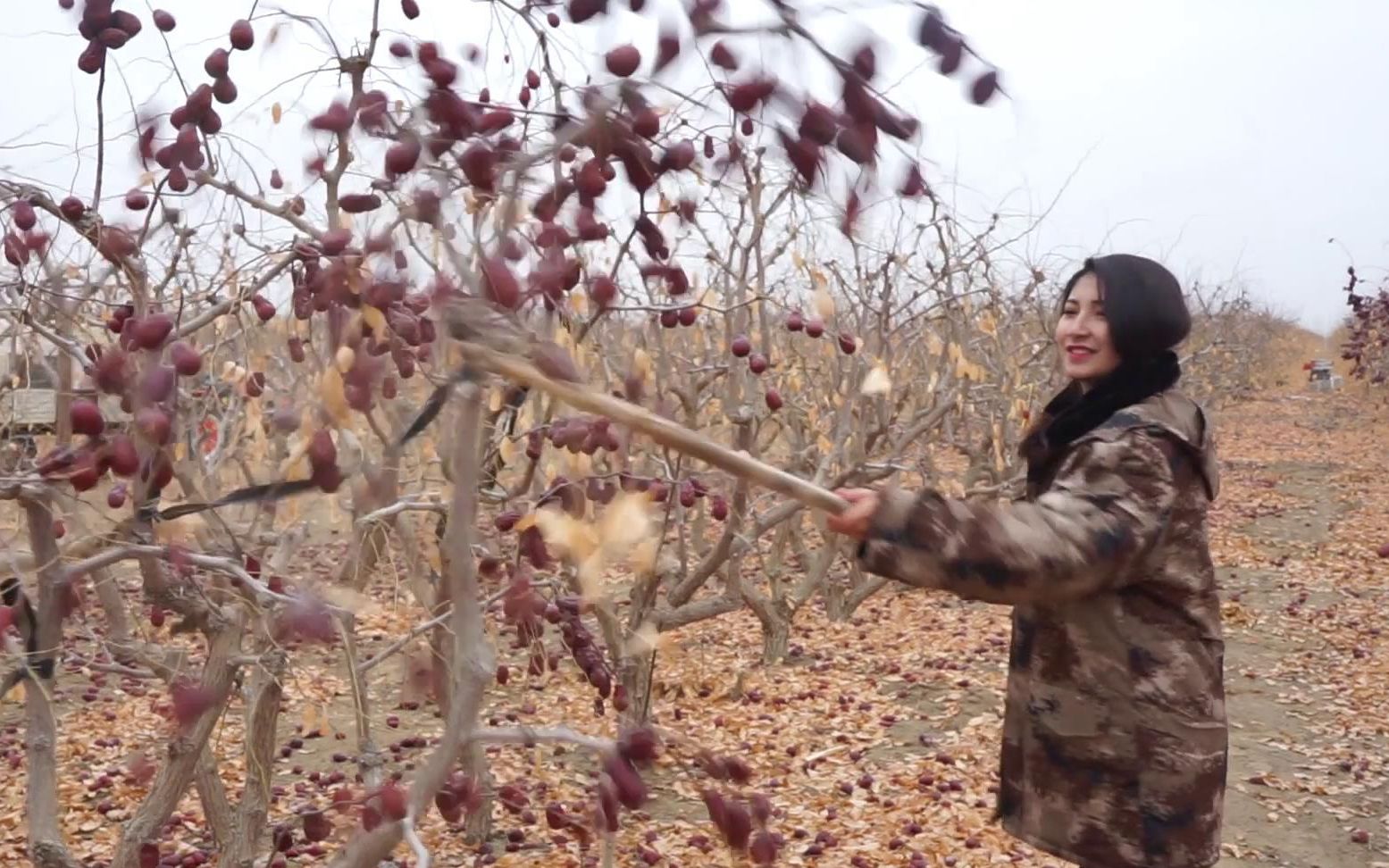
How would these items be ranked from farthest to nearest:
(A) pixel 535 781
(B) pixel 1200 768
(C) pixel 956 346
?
(C) pixel 956 346 < (A) pixel 535 781 < (B) pixel 1200 768

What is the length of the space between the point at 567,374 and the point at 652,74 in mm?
386

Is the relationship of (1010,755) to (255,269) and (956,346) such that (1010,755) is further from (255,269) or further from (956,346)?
(956,346)

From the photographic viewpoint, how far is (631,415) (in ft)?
3.40

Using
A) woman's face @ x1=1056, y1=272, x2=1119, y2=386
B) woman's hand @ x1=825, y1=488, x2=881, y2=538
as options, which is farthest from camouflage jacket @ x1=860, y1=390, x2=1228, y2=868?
woman's hand @ x1=825, y1=488, x2=881, y2=538

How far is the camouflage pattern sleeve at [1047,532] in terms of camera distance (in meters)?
1.43

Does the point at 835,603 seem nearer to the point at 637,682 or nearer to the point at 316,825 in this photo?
the point at 637,682

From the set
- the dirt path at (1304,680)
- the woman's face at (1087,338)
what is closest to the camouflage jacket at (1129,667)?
the woman's face at (1087,338)

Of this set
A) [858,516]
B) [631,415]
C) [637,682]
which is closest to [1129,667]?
[858,516]

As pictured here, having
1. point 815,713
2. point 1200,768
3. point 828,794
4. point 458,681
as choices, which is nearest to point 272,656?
point 458,681

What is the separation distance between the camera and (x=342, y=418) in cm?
162

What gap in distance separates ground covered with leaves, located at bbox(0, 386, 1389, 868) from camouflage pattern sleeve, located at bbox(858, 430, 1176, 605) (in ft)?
1.90

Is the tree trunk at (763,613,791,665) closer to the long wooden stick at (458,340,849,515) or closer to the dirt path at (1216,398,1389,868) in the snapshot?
the dirt path at (1216,398,1389,868)

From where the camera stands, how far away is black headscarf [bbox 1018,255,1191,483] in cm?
185

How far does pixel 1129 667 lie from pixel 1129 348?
1.59 feet
